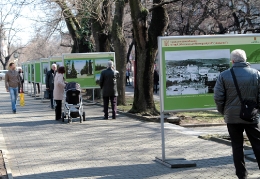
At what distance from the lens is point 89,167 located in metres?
9.62

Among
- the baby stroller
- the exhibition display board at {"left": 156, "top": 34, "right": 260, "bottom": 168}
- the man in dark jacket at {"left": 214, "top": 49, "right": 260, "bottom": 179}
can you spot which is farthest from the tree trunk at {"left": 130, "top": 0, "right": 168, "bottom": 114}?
the man in dark jacket at {"left": 214, "top": 49, "right": 260, "bottom": 179}

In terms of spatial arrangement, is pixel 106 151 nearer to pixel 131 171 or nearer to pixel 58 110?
pixel 131 171

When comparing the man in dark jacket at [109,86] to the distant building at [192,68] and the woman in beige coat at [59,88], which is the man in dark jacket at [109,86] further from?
the distant building at [192,68]

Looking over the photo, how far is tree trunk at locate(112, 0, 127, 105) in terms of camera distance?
76.5 ft

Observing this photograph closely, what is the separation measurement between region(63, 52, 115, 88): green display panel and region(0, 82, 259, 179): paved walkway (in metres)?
5.20

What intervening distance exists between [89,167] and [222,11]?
2712cm

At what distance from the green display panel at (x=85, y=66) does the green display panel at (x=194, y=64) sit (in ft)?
39.8

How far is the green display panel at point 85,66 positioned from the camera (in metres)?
21.9

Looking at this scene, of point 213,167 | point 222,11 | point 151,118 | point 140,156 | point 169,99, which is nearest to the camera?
point 213,167

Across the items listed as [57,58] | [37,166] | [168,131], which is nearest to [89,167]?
[37,166]

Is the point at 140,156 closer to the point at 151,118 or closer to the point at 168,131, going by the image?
the point at 168,131

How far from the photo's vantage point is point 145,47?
1838 centimetres

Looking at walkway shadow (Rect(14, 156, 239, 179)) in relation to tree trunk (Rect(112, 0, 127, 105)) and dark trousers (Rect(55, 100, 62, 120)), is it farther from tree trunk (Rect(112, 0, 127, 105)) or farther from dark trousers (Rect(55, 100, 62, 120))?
tree trunk (Rect(112, 0, 127, 105))

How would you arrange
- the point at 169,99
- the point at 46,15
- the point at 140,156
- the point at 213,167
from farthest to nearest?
the point at 46,15 → the point at 140,156 → the point at 169,99 → the point at 213,167
